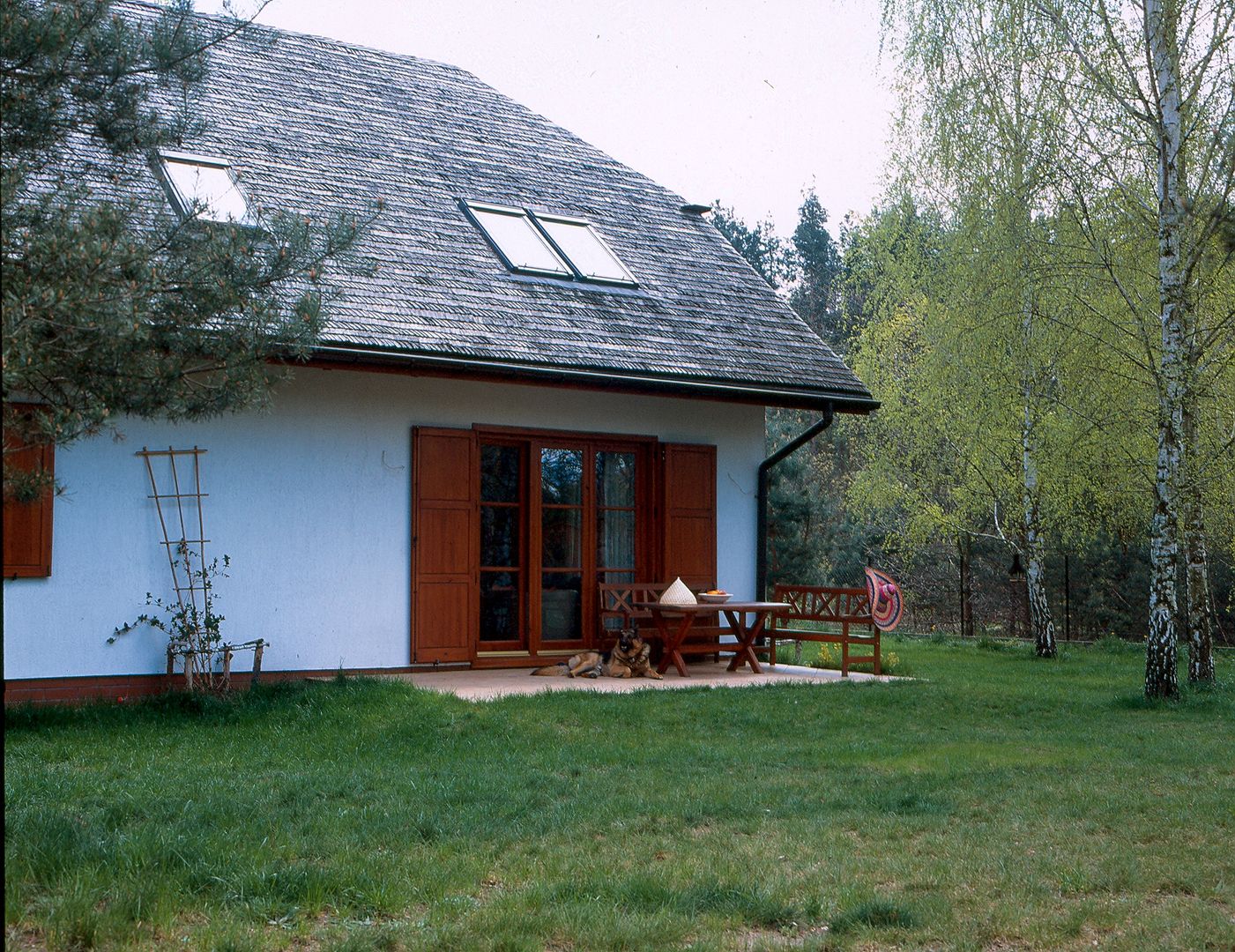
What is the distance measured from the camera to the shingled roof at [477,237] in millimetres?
10625

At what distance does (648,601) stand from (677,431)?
67.8 inches

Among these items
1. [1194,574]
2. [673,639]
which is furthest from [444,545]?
[1194,574]

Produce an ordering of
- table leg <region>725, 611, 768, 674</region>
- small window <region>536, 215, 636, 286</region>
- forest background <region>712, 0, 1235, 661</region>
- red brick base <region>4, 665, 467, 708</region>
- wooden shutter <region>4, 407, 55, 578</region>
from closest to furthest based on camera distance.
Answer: wooden shutter <region>4, 407, 55, 578</region>, red brick base <region>4, 665, 467, 708</region>, forest background <region>712, 0, 1235, 661</region>, table leg <region>725, 611, 768, 674</region>, small window <region>536, 215, 636, 286</region>

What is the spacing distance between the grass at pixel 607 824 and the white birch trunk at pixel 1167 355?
3.05 feet

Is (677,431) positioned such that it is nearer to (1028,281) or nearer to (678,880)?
(1028,281)

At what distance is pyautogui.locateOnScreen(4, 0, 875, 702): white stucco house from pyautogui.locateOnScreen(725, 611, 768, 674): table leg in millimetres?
785

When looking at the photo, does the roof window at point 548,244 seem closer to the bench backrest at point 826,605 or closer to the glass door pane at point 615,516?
the glass door pane at point 615,516

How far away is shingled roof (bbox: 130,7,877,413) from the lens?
10625 millimetres

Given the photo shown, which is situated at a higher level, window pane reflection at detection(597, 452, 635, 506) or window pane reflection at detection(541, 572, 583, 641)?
window pane reflection at detection(597, 452, 635, 506)

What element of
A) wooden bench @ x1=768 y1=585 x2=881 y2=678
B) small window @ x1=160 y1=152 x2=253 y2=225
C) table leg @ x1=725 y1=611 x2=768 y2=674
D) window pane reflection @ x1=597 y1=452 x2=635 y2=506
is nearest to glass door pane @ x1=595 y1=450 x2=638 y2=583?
window pane reflection @ x1=597 y1=452 x2=635 y2=506

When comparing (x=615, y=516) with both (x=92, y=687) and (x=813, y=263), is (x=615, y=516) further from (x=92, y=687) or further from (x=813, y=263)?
(x=813, y=263)

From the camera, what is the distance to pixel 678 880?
4496 mm

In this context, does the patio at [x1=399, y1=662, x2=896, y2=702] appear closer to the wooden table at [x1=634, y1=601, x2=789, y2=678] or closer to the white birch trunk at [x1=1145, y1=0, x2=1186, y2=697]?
the wooden table at [x1=634, y1=601, x2=789, y2=678]

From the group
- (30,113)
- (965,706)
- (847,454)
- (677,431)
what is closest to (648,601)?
(677,431)
